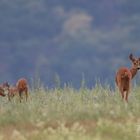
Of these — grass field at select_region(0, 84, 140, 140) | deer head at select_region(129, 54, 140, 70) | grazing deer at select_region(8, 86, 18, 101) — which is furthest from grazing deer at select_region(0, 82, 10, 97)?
deer head at select_region(129, 54, 140, 70)

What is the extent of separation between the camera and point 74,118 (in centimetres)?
1152

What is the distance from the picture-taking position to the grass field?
9.80 metres

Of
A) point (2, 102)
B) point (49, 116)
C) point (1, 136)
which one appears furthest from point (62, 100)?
point (1, 136)

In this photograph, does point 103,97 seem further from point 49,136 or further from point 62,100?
point 49,136

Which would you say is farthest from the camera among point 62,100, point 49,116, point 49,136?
point 62,100

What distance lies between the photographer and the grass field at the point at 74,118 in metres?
9.80

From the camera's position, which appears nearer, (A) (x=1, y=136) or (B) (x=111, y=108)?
(A) (x=1, y=136)

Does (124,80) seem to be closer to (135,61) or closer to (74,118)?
(135,61)

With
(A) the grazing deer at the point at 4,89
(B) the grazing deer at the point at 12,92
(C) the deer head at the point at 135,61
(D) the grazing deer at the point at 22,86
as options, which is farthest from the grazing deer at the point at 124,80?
(A) the grazing deer at the point at 4,89

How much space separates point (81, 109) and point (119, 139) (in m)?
2.40

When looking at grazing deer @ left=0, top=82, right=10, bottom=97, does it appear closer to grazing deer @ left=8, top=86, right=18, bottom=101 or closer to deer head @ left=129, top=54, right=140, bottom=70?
grazing deer @ left=8, top=86, right=18, bottom=101

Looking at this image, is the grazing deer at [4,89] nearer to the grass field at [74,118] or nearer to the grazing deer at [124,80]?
the grass field at [74,118]

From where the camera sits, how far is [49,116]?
38.0 ft

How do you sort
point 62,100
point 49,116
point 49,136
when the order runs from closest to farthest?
point 49,136
point 49,116
point 62,100
